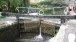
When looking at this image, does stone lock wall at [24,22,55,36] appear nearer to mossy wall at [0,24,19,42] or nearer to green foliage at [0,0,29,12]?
mossy wall at [0,24,19,42]

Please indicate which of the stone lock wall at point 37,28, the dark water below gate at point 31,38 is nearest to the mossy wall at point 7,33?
the dark water below gate at point 31,38

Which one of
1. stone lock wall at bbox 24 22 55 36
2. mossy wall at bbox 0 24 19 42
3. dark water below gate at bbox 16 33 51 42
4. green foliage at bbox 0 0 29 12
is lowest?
dark water below gate at bbox 16 33 51 42

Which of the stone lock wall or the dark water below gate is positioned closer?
the dark water below gate

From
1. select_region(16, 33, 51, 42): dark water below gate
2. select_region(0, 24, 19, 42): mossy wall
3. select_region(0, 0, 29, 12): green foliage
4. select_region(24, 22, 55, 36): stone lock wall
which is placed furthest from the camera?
select_region(0, 0, 29, 12): green foliage

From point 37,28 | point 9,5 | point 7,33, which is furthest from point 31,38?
point 9,5

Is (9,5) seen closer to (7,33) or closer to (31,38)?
(31,38)

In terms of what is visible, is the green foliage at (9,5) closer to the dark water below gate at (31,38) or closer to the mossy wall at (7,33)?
the dark water below gate at (31,38)

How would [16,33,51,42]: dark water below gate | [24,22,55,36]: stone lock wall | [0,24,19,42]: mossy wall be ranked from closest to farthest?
[0,24,19,42]: mossy wall, [16,33,51,42]: dark water below gate, [24,22,55,36]: stone lock wall

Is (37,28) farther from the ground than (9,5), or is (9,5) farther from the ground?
(9,5)

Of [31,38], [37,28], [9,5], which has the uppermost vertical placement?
[9,5]

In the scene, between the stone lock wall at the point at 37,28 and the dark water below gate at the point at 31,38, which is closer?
the dark water below gate at the point at 31,38

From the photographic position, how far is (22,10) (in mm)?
23203

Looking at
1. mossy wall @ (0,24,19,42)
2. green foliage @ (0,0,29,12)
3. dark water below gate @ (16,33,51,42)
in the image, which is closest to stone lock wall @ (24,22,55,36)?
dark water below gate @ (16,33,51,42)

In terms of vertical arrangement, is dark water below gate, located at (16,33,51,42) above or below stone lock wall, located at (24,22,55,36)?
below
